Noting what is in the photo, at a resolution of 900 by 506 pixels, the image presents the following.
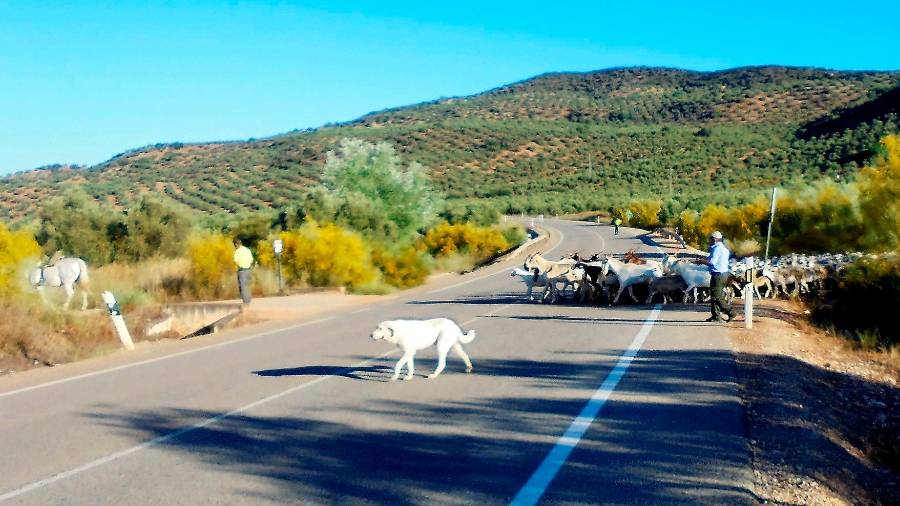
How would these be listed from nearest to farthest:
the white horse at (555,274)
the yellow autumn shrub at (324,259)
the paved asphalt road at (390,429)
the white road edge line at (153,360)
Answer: the paved asphalt road at (390,429) < the white road edge line at (153,360) < the white horse at (555,274) < the yellow autumn shrub at (324,259)

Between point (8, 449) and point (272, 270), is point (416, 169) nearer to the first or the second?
point (272, 270)

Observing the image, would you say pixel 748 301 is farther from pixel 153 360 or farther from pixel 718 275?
pixel 153 360

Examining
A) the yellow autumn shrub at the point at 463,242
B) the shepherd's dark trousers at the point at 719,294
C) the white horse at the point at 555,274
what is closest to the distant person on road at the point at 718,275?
the shepherd's dark trousers at the point at 719,294

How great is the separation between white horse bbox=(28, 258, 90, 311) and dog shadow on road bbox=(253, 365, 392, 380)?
11.2 m

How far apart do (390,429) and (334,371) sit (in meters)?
3.82

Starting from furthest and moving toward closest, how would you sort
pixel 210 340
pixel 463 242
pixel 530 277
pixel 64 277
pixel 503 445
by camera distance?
pixel 463 242 < pixel 530 277 < pixel 64 277 < pixel 210 340 < pixel 503 445

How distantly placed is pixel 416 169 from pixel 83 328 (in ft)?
102

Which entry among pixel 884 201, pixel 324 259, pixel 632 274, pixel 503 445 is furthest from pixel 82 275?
pixel 884 201

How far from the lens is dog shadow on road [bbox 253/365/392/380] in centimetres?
1163

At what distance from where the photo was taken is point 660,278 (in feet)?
65.8

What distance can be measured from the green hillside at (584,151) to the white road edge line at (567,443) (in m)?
60.2

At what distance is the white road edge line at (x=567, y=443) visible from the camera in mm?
6273

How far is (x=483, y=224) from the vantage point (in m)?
65.6

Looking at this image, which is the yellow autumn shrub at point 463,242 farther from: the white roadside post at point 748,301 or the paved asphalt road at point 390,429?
the paved asphalt road at point 390,429
